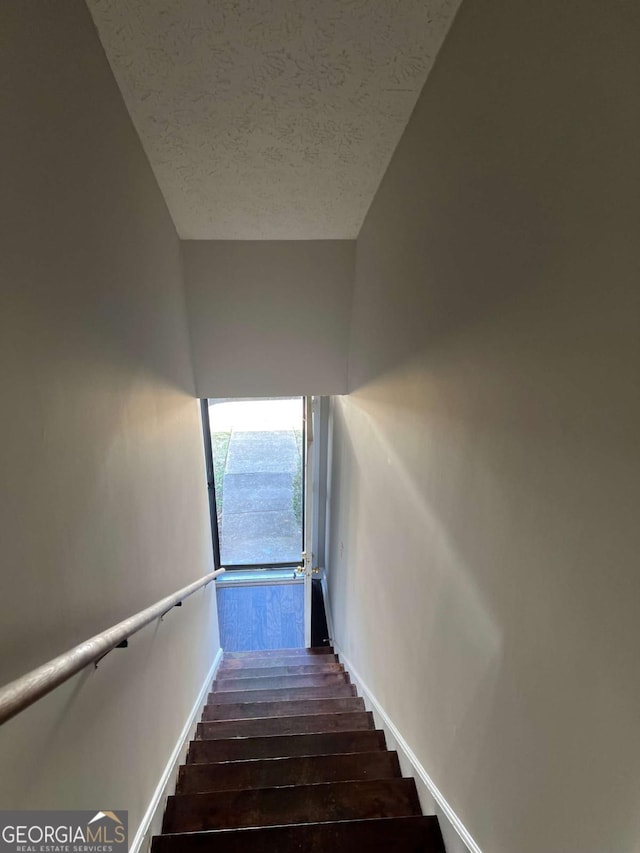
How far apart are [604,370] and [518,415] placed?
0.81 ft

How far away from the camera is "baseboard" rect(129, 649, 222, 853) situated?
4.36ft

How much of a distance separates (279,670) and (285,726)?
4.69ft

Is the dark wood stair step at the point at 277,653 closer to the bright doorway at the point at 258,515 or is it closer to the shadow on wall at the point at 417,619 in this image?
the bright doorway at the point at 258,515

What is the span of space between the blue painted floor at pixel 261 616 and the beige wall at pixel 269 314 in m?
3.01

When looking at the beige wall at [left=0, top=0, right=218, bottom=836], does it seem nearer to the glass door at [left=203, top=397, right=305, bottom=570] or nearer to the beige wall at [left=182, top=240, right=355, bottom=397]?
the beige wall at [left=182, top=240, right=355, bottom=397]

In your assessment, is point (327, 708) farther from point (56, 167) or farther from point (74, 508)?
point (56, 167)

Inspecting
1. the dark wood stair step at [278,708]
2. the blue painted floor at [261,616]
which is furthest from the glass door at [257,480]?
the dark wood stair step at [278,708]

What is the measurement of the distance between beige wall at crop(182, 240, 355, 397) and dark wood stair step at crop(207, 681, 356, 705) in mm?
2012

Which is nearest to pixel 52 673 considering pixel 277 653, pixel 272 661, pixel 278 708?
pixel 278 708

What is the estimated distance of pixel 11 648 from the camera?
73cm

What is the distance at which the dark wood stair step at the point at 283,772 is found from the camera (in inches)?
69.9

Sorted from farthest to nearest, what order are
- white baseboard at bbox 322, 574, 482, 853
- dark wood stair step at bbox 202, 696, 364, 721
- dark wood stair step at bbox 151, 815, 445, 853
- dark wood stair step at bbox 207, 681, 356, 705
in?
dark wood stair step at bbox 207, 681, 356, 705
dark wood stair step at bbox 202, 696, 364, 721
dark wood stair step at bbox 151, 815, 445, 853
white baseboard at bbox 322, 574, 482, 853

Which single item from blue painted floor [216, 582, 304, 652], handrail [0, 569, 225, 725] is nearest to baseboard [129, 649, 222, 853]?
handrail [0, 569, 225, 725]

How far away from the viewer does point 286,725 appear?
229 cm
